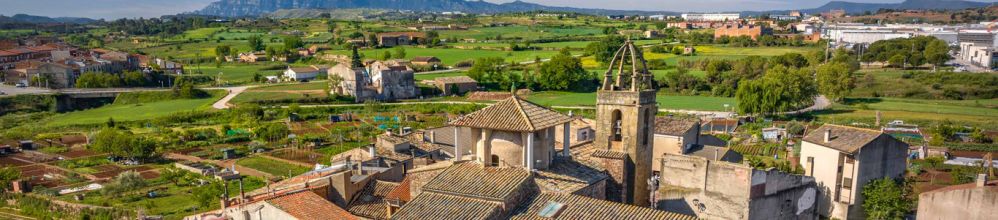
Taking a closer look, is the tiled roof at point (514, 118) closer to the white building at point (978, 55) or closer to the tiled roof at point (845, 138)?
the tiled roof at point (845, 138)

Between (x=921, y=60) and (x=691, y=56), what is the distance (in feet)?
93.7

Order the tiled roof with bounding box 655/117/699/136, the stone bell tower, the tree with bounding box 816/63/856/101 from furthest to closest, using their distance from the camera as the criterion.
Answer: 1. the tree with bounding box 816/63/856/101
2. the tiled roof with bounding box 655/117/699/136
3. the stone bell tower

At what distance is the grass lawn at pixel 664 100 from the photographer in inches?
2391

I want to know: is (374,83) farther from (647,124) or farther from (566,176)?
(566,176)

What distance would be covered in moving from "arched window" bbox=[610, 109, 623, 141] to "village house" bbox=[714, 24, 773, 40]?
11079cm

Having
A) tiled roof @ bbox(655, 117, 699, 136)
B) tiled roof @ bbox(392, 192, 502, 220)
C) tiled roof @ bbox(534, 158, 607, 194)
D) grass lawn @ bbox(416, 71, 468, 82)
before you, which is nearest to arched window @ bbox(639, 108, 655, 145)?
tiled roof @ bbox(534, 158, 607, 194)

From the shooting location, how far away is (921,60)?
274 feet

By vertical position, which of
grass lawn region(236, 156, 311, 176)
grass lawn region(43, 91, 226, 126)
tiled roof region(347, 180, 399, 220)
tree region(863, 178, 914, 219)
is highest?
tiled roof region(347, 180, 399, 220)

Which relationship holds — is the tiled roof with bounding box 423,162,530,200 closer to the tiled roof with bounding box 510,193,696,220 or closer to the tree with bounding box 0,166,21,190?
the tiled roof with bounding box 510,193,696,220

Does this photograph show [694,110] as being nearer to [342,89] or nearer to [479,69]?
[479,69]

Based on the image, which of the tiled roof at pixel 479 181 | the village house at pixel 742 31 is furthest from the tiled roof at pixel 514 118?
the village house at pixel 742 31

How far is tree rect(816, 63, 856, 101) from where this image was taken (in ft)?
201

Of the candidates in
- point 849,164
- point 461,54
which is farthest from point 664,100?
point 461,54

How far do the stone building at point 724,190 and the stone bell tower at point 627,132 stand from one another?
79cm
